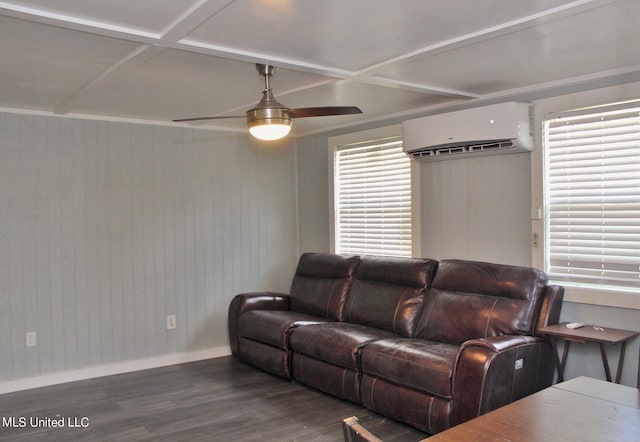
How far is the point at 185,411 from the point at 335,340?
1.13m

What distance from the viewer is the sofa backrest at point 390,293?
12.9 ft

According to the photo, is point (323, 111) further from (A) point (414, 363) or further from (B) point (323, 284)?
(B) point (323, 284)

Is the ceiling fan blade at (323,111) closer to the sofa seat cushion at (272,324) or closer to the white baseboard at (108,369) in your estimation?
the sofa seat cushion at (272,324)

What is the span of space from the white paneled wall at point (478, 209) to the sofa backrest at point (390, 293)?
0.35 meters

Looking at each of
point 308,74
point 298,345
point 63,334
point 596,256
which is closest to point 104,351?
point 63,334

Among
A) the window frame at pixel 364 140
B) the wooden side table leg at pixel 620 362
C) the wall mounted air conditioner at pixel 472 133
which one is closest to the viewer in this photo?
the wooden side table leg at pixel 620 362

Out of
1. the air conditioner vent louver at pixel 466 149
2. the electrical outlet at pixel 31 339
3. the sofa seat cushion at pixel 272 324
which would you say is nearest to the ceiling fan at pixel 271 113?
the air conditioner vent louver at pixel 466 149

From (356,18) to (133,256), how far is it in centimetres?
321

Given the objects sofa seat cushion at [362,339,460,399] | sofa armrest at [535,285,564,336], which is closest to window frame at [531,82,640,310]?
sofa armrest at [535,285,564,336]

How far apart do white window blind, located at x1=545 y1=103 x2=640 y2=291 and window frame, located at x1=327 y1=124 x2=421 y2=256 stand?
1.13m

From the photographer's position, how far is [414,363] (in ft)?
10.4

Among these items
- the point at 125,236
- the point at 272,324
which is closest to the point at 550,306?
the point at 272,324

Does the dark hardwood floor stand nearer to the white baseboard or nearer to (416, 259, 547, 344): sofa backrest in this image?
the white baseboard

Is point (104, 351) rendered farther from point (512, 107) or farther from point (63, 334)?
point (512, 107)
